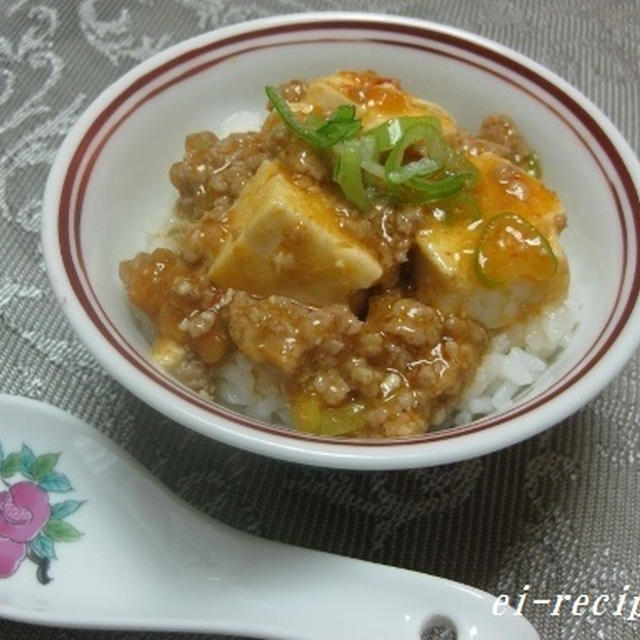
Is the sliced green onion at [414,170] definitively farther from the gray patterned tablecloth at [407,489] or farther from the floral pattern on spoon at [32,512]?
the floral pattern on spoon at [32,512]

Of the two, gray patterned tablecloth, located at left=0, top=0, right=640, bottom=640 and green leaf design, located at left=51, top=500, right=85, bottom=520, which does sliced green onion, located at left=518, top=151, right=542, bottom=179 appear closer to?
gray patterned tablecloth, located at left=0, top=0, right=640, bottom=640

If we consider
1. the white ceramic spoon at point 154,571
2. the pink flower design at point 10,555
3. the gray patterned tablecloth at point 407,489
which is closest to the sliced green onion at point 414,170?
the gray patterned tablecloth at point 407,489

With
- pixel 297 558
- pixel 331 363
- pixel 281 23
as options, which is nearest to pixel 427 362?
pixel 331 363

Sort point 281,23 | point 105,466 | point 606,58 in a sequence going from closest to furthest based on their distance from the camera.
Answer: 1. point 105,466
2. point 281,23
3. point 606,58

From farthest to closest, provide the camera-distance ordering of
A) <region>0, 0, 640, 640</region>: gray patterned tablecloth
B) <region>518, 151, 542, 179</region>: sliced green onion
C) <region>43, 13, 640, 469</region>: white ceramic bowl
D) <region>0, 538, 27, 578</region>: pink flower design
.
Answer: <region>518, 151, 542, 179</region>: sliced green onion, <region>0, 0, 640, 640</region>: gray patterned tablecloth, <region>0, 538, 27, 578</region>: pink flower design, <region>43, 13, 640, 469</region>: white ceramic bowl

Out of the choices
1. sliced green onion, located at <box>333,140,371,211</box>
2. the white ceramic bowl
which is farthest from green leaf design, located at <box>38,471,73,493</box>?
sliced green onion, located at <box>333,140,371,211</box>

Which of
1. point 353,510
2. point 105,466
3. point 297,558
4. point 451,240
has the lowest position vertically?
point 353,510

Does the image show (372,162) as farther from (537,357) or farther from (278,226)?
(537,357)
